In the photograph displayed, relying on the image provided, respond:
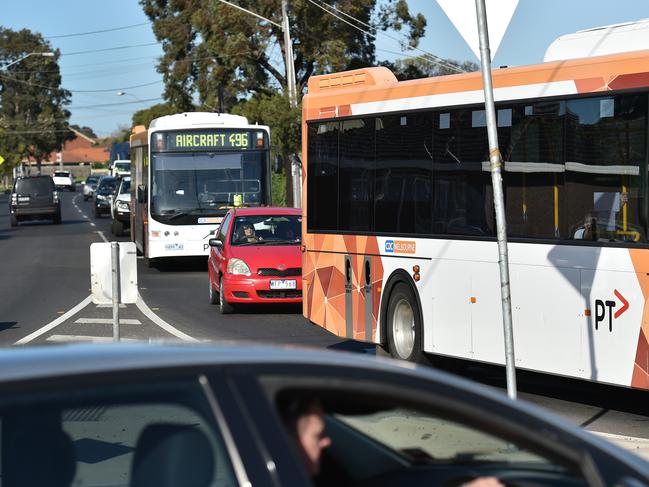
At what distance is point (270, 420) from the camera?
2.91 m

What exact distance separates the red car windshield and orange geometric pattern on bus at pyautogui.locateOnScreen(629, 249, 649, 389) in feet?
34.6

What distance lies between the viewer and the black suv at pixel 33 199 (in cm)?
5234

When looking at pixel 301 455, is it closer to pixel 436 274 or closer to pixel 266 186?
pixel 436 274

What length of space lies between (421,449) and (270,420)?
780mm

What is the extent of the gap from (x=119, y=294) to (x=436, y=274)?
2.97 m

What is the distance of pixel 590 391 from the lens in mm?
12195

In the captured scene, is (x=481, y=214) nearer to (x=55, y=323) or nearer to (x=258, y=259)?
(x=258, y=259)

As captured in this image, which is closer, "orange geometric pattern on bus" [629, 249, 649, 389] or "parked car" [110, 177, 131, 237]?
"orange geometric pattern on bus" [629, 249, 649, 389]

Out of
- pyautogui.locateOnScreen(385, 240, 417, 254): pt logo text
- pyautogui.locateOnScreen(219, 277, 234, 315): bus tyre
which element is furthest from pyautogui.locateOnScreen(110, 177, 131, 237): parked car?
pyautogui.locateOnScreen(385, 240, 417, 254): pt logo text

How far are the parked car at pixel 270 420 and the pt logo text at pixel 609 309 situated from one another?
655 centimetres

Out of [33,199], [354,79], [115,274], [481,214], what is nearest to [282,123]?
[33,199]

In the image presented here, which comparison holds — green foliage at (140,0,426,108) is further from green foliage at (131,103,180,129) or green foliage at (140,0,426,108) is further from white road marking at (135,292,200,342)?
green foliage at (131,103,180,129)

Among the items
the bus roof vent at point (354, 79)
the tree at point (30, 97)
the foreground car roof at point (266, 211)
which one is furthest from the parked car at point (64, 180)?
the bus roof vent at point (354, 79)

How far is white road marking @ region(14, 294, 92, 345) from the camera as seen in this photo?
1614 cm
